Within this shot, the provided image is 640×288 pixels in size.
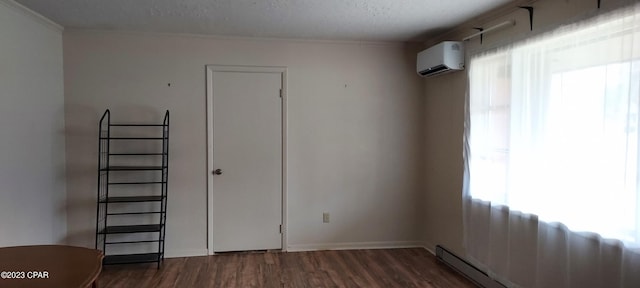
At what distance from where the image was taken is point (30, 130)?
2975 mm

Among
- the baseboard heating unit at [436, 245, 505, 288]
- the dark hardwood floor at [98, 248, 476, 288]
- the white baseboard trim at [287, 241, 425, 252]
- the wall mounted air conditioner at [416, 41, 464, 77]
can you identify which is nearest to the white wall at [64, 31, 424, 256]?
the white baseboard trim at [287, 241, 425, 252]

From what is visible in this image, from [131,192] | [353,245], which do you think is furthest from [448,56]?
[131,192]

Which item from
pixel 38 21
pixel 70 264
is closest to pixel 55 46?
pixel 38 21

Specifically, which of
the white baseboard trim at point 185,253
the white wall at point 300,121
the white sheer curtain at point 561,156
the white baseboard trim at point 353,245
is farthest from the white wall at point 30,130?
the white sheer curtain at point 561,156

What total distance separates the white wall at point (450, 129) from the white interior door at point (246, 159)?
1.66m

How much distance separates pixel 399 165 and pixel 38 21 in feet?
12.1

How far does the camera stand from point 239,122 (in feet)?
12.5

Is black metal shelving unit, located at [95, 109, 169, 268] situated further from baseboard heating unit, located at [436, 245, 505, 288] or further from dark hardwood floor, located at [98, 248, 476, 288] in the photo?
baseboard heating unit, located at [436, 245, 505, 288]

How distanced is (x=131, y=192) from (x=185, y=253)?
0.83 meters

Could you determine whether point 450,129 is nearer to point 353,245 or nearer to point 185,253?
point 353,245

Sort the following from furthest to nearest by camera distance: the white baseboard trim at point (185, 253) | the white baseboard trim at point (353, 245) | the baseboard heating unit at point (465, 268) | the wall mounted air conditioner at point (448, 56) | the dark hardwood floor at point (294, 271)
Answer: the white baseboard trim at point (353, 245)
the white baseboard trim at point (185, 253)
the wall mounted air conditioner at point (448, 56)
the dark hardwood floor at point (294, 271)
the baseboard heating unit at point (465, 268)

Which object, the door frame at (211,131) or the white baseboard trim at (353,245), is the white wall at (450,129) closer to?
the white baseboard trim at (353,245)

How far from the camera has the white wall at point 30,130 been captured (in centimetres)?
269

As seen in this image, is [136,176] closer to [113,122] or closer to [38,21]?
[113,122]
